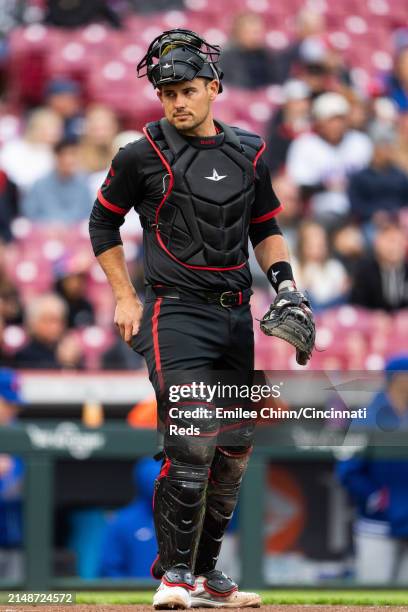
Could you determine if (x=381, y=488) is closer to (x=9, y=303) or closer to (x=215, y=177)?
(x=215, y=177)

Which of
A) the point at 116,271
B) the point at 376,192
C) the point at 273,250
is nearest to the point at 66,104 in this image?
the point at 376,192

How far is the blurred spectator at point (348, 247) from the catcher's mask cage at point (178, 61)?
6057 mm

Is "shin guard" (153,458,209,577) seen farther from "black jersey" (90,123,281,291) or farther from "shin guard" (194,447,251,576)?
"black jersey" (90,123,281,291)

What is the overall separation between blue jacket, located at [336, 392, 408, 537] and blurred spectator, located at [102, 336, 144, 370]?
262cm

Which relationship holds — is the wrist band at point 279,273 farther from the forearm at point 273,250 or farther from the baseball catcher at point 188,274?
the baseball catcher at point 188,274

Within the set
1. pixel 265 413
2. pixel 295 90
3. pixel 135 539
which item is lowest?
pixel 135 539

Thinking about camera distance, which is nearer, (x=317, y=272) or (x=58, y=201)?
(x=317, y=272)

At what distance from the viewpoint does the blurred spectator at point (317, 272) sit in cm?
1043

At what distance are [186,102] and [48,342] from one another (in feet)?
16.8

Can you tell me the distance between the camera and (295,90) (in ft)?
40.8

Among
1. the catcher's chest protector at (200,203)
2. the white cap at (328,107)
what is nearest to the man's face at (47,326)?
the white cap at (328,107)

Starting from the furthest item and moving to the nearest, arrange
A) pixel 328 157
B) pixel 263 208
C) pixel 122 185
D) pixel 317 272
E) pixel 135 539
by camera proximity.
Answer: pixel 328 157, pixel 317 272, pixel 135 539, pixel 263 208, pixel 122 185

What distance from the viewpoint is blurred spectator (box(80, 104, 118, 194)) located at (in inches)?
449

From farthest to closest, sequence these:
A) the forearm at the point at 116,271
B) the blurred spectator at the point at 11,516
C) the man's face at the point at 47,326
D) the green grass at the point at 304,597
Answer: the man's face at the point at 47,326 → the blurred spectator at the point at 11,516 → the green grass at the point at 304,597 → the forearm at the point at 116,271
